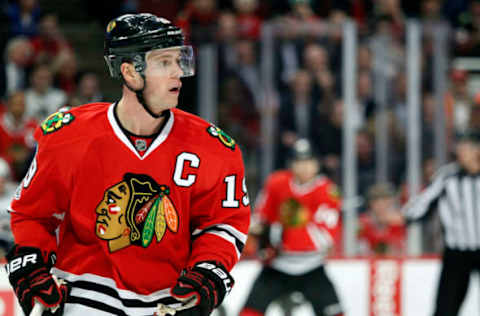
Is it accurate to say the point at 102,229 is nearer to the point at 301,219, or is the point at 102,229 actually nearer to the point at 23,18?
the point at 301,219

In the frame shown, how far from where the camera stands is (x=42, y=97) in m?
6.64

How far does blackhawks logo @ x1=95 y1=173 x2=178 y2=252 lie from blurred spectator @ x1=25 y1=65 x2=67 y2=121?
174 inches

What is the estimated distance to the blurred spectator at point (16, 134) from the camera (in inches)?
249

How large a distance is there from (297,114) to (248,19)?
1.15 metres

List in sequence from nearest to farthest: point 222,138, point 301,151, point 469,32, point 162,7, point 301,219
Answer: point 222,138
point 301,219
point 301,151
point 162,7
point 469,32

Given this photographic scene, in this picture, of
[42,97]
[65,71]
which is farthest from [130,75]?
[65,71]

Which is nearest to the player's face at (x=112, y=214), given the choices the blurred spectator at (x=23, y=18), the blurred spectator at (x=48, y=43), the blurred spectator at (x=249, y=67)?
the blurred spectator at (x=249, y=67)

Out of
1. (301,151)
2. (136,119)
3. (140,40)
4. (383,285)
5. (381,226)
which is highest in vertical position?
(140,40)

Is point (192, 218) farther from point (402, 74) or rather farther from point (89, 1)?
point (89, 1)

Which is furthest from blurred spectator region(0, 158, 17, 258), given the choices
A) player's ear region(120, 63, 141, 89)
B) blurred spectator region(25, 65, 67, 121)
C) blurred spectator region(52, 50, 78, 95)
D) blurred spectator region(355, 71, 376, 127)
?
player's ear region(120, 63, 141, 89)

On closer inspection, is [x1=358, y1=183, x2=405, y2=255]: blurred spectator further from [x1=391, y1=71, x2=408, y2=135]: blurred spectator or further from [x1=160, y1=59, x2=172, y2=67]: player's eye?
[x1=160, y1=59, x2=172, y2=67]: player's eye

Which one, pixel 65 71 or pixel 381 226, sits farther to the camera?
pixel 65 71

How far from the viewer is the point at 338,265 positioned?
5805mm

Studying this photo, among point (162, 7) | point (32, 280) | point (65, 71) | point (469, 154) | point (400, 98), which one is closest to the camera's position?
point (32, 280)
